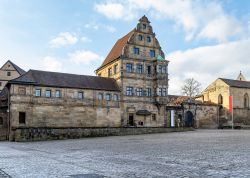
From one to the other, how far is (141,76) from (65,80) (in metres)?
12.4

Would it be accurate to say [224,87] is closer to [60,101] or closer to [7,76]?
[60,101]

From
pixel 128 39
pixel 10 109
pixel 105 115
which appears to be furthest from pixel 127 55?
pixel 10 109

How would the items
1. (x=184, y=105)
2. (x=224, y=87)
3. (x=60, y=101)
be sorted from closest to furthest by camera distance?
(x=60, y=101) < (x=184, y=105) < (x=224, y=87)

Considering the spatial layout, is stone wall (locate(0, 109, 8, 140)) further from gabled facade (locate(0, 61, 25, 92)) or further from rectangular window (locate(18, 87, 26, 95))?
gabled facade (locate(0, 61, 25, 92))

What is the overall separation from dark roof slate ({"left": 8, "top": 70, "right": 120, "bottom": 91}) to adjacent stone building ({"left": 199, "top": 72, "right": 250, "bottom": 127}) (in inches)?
1049

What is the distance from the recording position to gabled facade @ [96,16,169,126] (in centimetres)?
5109

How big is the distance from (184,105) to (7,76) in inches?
1468

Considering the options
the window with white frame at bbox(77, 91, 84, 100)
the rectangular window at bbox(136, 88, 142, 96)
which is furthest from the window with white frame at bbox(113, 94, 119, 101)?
the window with white frame at bbox(77, 91, 84, 100)

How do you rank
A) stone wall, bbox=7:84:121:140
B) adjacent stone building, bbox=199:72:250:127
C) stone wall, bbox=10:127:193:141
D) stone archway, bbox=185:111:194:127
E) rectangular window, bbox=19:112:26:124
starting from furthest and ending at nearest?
adjacent stone building, bbox=199:72:250:127 < stone archway, bbox=185:111:194:127 < rectangular window, bbox=19:112:26:124 < stone wall, bbox=7:84:121:140 < stone wall, bbox=10:127:193:141

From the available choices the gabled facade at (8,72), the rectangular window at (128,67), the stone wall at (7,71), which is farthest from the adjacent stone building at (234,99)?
the stone wall at (7,71)

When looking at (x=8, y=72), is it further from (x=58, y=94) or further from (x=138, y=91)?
(x=138, y=91)

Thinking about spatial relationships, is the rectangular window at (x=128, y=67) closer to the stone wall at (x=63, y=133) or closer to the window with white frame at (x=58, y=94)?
the window with white frame at (x=58, y=94)

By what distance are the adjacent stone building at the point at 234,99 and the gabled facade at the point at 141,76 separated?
17.4 meters

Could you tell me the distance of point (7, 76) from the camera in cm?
6881
